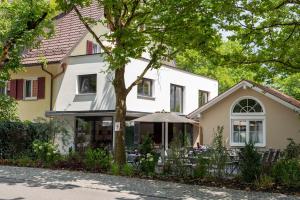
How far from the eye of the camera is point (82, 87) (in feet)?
90.6

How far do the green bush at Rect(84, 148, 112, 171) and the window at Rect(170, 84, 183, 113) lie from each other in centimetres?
1323

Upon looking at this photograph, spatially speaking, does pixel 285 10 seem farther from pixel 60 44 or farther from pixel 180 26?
pixel 60 44

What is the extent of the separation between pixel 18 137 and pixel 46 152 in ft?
9.52

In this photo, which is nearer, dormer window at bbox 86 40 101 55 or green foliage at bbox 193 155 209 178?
green foliage at bbox 193 155 209 178

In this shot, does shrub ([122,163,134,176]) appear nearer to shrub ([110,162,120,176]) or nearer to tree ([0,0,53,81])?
shrub ([110,162,120,176])

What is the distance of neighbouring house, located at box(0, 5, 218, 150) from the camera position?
26.7 metres

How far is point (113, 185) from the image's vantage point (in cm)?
1421

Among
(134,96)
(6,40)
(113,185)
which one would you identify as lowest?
(113,185)

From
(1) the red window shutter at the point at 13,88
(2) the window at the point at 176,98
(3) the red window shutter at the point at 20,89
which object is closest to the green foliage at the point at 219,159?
(2) the window at the point at 176,98

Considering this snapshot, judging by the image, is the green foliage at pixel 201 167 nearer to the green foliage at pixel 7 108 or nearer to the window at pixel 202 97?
the green foliage at pixel 7 108

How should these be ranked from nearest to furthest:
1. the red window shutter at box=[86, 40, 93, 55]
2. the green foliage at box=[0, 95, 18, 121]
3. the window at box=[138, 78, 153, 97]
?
the green foliage at box=[0, 95, 18, 121]
the window at box=[138, 78, 153, 97]
the red window shutter at box=[86, 40, 93, 55]

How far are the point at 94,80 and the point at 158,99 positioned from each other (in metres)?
4.37

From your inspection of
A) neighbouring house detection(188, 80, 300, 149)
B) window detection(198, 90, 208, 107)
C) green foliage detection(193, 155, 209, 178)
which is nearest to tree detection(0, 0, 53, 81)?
green foliage detection(193, 155, 209, 178)

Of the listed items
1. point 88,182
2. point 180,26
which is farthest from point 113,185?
point 180,26
